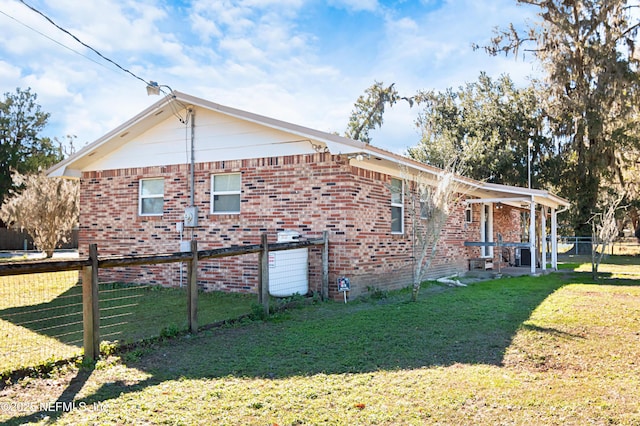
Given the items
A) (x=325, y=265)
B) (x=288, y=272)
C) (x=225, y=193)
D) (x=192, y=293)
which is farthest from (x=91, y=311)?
(x=225, y=193)

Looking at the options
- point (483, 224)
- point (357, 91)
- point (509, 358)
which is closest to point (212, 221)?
point (509, 358)

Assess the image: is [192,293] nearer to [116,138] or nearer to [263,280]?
[263,280]

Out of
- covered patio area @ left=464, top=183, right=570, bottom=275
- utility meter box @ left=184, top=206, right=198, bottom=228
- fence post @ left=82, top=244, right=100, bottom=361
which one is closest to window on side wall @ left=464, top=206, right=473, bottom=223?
covered patio area @ left=464, top=183, right=570, bottom=275

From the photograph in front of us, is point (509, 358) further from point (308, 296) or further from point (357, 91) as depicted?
point (357, 91)

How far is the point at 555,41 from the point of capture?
78.8 ft

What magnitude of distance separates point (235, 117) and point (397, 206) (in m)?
4.26

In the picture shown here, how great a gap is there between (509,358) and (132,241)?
9.47 meters

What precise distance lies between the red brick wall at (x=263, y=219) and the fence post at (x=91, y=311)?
4.93 meters

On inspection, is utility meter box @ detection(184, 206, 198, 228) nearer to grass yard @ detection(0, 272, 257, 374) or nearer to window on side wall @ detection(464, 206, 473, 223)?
grass yard @ detection(0, 272, 257, 374)

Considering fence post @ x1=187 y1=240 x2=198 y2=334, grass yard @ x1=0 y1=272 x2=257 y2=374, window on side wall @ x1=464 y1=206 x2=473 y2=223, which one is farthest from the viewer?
window on side wall @ x1=464 y1=206 x2=473 y2=223

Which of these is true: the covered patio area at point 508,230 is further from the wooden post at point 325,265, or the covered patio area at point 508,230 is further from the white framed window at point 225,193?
the white framed window at point 225,193

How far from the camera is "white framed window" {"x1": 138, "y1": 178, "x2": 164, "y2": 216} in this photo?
38.7 ft

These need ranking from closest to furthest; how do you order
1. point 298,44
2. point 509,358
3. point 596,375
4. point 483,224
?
point 596,375
point 509,358
point 298,44
point 483,224

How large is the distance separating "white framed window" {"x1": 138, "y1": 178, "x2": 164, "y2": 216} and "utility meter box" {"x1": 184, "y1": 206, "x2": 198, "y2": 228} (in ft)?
3.76
